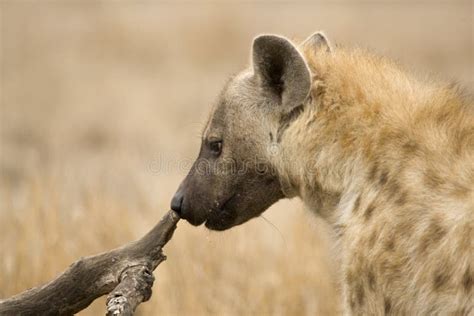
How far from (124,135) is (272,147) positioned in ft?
20.6

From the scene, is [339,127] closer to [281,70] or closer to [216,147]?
[281,70]

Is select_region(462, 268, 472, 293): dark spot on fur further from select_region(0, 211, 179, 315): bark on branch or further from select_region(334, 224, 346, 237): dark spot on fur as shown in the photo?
select_region(0, 211, 179, 315): bark on branch

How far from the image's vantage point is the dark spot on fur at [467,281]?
2867 millimetres

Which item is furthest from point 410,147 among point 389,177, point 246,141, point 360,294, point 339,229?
point 246,141

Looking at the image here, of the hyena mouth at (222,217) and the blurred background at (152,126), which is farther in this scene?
the blurred background at (152,126)

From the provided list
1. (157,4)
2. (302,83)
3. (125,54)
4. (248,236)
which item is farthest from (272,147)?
(157,4)

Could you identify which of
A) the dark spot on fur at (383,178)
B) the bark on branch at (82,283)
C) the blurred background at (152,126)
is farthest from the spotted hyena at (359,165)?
the bark on branch at (82,283)

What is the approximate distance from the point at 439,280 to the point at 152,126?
23.4 feet

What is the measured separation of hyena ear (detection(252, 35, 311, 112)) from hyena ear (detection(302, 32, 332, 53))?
8.9 inches

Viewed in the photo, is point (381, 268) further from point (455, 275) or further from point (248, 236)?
point (248, 236)

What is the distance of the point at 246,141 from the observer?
3525 millimetres

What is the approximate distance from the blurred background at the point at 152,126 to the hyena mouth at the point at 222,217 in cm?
29

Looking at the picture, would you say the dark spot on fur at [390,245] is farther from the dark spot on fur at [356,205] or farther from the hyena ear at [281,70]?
the hyena ear at [281,70]

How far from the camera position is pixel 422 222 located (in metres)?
3.01
